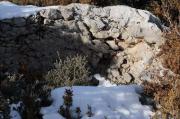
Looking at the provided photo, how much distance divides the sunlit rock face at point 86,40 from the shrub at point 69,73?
0.71 m

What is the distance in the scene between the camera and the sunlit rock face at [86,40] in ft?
31.1

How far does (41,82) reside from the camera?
7488 mm

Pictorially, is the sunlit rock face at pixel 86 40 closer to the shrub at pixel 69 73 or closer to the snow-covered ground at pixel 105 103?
the shrub at pixel 69 73

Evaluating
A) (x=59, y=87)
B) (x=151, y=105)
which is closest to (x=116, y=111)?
(x=151, y=105)

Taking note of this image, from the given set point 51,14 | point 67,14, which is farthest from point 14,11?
point 67,14

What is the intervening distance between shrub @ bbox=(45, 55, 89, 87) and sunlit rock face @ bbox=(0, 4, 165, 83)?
707 millimetres

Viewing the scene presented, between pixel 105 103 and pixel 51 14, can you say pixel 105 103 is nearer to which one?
pixel 105 103

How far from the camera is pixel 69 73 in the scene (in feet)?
27.8

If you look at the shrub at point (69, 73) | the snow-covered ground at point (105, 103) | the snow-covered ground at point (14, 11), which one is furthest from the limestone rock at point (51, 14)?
the snow-covered ground at point (105, 103)

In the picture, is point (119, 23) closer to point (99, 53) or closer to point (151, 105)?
point (99, 53)

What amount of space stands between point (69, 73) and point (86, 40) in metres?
1.44

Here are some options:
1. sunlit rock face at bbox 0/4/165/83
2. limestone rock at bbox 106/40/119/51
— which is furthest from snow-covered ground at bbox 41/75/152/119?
limestone rock at bbox 106/40/119/51

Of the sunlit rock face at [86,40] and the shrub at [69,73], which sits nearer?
the shrub at [69,73]

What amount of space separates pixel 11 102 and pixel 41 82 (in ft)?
2.65
